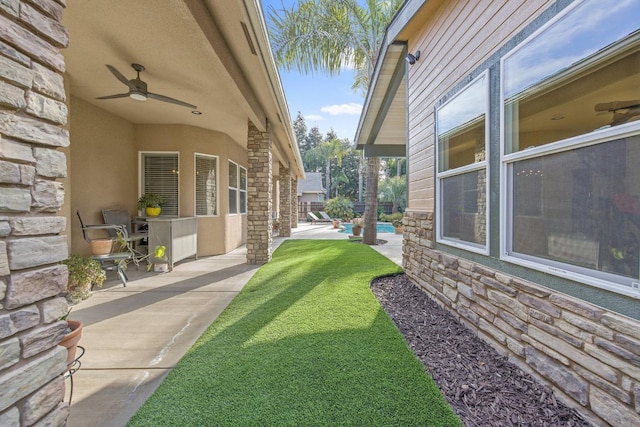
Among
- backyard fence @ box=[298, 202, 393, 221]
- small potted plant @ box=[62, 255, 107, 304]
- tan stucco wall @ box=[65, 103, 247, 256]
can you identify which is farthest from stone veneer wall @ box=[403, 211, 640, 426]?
backyard fence @ box=[298, 202, 393, 221]

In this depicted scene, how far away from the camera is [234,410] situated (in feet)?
5.55

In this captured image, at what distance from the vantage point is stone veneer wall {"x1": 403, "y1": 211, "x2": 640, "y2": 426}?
4.52 ft

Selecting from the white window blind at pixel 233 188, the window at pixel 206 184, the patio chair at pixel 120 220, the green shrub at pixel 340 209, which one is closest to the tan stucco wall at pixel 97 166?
the patio chair at pixel 120 220

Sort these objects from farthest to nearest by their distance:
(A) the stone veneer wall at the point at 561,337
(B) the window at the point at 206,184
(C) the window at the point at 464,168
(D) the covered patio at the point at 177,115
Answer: (B) the window at the point at 206,184
(D) the covered patio at the point at 177,115
(C) the window at the point at 464,168
(A) the stone veneer wall at the point at 561,337

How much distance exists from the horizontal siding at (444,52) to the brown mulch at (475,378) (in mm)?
1538

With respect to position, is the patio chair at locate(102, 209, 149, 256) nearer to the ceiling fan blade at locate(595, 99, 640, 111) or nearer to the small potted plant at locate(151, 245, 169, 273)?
the small potted plant at locate(151, 245, 169, 273)

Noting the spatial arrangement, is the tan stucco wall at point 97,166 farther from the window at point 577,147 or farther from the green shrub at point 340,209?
the green shrub at point 340,209

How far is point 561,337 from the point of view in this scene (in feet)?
Result: 5.58

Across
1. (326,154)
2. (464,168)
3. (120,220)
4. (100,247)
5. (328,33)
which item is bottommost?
(100,247)

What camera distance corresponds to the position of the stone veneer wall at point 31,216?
1039 millimetres

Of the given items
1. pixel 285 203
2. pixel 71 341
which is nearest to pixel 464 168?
pixel 71 341

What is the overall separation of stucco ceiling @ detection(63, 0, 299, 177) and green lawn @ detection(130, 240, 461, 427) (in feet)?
9.94

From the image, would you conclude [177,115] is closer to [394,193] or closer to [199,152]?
[199,152]

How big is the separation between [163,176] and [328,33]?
585 cm
